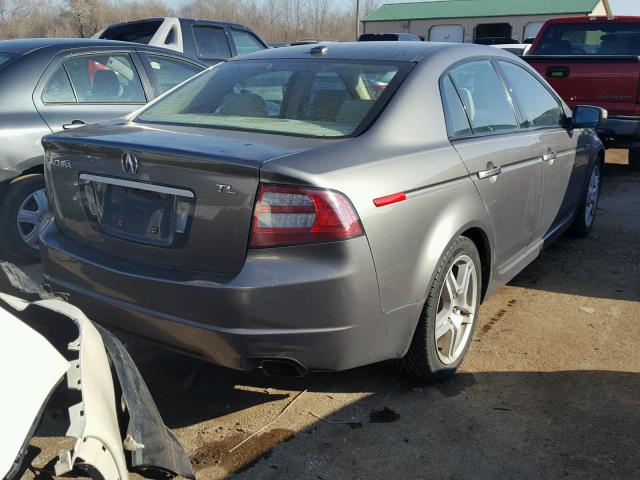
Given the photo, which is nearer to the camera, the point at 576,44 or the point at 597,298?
the point at 597,298

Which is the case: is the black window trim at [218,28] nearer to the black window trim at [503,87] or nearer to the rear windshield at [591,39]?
the rear windshield at [591,39]

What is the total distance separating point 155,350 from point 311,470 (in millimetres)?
1398

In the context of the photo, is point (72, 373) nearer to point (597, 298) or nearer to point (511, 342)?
point (511, 342)

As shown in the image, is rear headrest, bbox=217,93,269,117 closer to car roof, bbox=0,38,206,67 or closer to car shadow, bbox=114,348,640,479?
car shadow, bbox=114,348,640,479

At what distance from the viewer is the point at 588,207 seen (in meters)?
5.59

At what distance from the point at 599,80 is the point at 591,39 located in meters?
1.63

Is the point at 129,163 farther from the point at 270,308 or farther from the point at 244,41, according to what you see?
the point at 244,41

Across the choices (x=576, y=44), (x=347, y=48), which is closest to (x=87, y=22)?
(x=576, y=44)

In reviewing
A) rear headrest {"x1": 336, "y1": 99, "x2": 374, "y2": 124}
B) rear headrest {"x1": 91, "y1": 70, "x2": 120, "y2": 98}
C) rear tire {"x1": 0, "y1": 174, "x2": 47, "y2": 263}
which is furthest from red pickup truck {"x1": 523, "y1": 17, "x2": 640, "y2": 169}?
rear tire {"x1": 0, "y1": 174, "x2": 47, "y2": 263}

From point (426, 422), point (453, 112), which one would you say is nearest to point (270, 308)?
point (426, 422)

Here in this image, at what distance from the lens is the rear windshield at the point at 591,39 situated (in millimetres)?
8484

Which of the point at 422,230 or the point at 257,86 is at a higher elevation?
the point at 257,86

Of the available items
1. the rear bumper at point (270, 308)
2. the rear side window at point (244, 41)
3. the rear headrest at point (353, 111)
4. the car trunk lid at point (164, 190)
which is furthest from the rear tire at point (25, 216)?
the rear side window at point (244, 41)

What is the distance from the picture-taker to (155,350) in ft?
11.9
